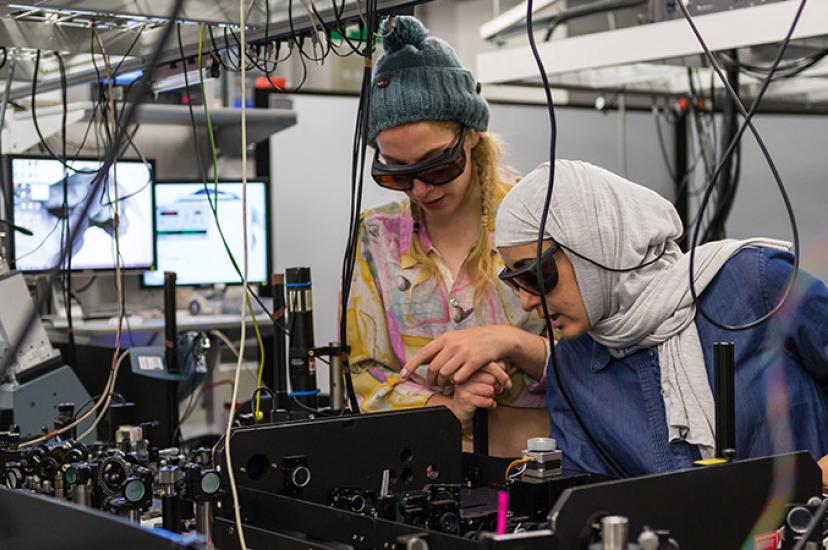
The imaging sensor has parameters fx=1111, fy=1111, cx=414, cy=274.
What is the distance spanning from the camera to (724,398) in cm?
118

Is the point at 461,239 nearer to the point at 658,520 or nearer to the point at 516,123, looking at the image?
the point at 658,520

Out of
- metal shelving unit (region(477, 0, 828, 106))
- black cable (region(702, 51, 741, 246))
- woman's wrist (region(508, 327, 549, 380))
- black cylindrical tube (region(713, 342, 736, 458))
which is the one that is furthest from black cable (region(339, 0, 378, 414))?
black cable (region(702, 51, 741, 246))

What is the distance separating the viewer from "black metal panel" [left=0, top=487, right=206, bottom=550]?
88cm

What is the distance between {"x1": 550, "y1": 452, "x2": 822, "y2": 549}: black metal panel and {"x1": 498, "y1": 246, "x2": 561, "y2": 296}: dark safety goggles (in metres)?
0.46

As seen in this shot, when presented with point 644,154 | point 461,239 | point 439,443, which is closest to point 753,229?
point 644,154

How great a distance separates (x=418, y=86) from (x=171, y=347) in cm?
82

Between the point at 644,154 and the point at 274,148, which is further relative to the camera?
the point at 644,154

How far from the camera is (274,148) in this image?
416cm

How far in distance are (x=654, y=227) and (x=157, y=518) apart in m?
0.76

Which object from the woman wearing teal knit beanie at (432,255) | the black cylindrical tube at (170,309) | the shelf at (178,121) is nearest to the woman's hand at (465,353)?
the woman wearing teal knit beanie at (432,255)

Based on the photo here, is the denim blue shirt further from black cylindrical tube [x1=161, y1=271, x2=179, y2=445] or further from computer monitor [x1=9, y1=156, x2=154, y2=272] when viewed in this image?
computer monitor [x1=9, y1=156, x2=154, y2=272]

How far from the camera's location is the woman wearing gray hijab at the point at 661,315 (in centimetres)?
145

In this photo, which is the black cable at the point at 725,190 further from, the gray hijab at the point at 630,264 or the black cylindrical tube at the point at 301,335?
the black cylindrical tube at the point at 301,335

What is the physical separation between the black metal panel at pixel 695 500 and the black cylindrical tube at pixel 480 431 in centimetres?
63
